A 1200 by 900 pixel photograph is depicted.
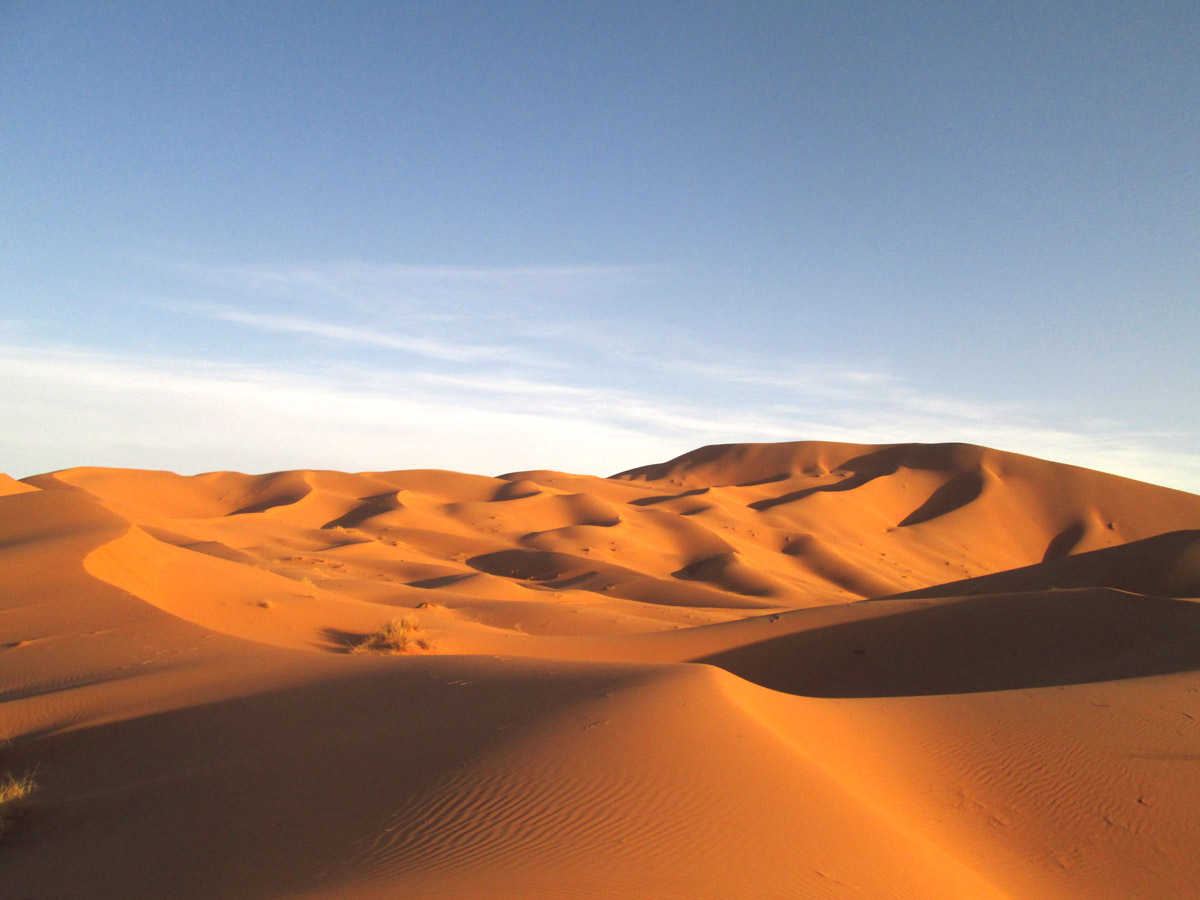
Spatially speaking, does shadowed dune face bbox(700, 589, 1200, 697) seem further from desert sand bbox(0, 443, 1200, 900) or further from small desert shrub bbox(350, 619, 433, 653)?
small desert shrub bbox(350, 619, 433, 653)

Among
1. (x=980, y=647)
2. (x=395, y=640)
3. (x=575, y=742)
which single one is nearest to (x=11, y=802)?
(x=575, y=742)

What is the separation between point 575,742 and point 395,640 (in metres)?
8.26

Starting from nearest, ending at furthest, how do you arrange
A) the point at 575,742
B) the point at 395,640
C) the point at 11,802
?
the point at 11,802 < the point at 575,742 < the point at 395,640

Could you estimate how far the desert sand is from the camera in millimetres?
4934

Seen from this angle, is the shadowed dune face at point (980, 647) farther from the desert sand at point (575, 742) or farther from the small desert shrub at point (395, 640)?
the small desert shrub at point (395, 640)

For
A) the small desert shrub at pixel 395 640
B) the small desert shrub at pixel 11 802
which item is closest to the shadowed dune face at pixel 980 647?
the small desert shrub at pixel 395 640

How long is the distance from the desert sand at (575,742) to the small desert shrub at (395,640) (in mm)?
98

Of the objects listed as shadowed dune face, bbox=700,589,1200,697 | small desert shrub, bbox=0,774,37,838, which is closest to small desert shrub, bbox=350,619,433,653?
shadowed dune face, bbox=700,589,1200,697

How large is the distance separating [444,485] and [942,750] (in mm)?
53728

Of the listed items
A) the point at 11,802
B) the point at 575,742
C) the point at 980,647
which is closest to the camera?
the point at 11,802

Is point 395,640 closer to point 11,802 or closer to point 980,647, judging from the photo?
point 11,802

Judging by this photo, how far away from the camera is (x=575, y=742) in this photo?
6.38 meters

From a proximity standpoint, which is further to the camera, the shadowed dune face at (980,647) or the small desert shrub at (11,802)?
the shadowed dune face at (980,647)

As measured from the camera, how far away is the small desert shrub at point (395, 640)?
45.3 ft
